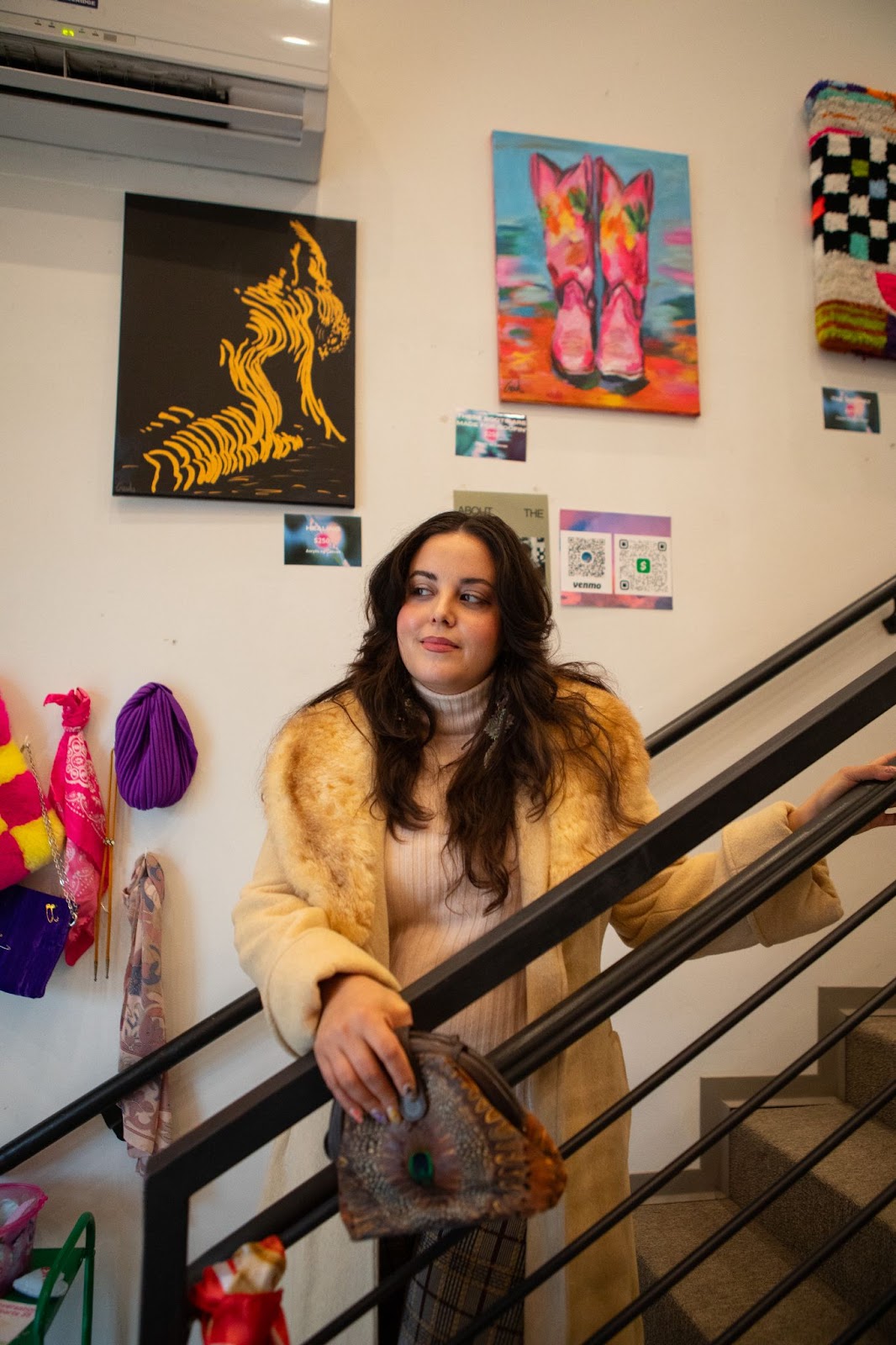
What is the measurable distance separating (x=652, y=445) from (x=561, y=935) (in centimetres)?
182

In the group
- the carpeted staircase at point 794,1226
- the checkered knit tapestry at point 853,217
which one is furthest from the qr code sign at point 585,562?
the carpeted staircase at point 794,1226

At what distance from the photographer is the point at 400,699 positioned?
1.30 m

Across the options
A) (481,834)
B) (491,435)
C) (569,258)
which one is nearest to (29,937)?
(481,834)

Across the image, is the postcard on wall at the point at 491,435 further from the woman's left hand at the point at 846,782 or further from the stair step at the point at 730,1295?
the stair step at the point at 730,1295

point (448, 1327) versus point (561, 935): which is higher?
point (561, 935)

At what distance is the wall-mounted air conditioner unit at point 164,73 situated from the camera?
1858 millimetres

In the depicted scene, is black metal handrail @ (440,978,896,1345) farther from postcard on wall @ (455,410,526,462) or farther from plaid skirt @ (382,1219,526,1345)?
postcard on wall @ (455,410,526,462)

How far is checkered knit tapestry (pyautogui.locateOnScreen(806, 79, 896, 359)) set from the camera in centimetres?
248

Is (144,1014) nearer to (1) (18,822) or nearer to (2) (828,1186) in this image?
(1) (18,822)

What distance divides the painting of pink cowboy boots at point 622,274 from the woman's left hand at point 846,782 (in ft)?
5.10

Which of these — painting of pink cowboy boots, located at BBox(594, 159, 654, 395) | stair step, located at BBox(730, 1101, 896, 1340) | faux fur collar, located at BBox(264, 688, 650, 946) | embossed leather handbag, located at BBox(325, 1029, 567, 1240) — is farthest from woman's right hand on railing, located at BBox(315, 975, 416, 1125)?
painting of pink cowboy boots, located at BBox(594, 159, 654, 395)

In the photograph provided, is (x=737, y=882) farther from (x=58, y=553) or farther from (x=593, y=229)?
(x=593, y=229)

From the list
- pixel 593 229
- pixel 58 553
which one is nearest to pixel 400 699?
pixel 58 553

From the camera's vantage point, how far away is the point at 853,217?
2.51 metres
